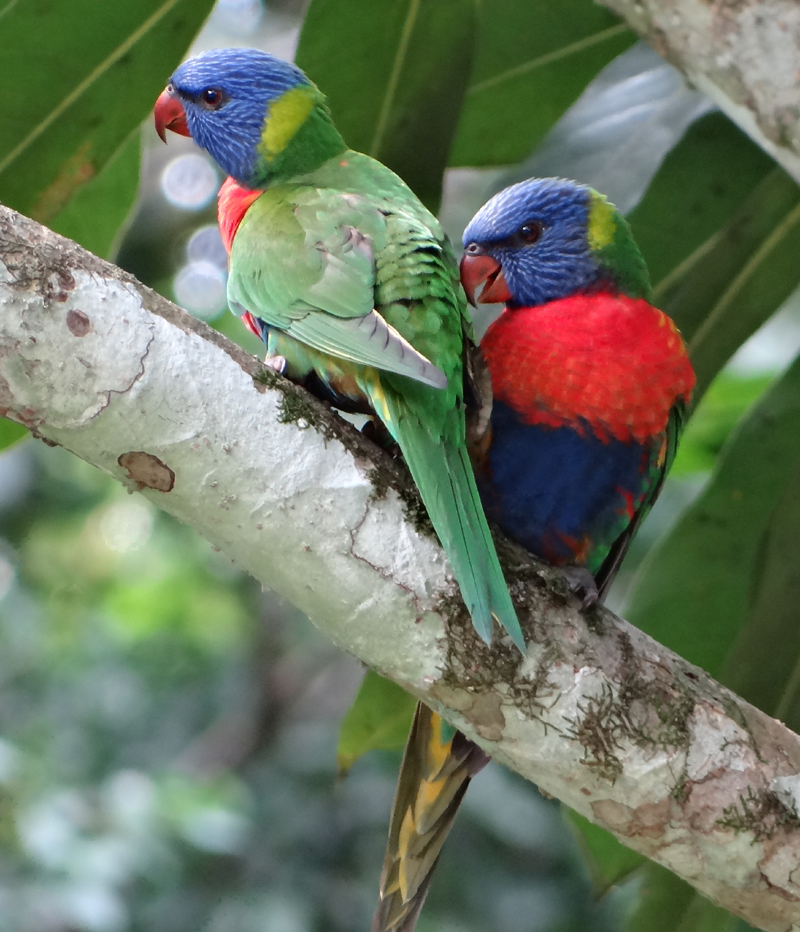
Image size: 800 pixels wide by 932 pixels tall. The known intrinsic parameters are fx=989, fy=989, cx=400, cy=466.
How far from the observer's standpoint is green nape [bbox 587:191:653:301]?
1.78 m

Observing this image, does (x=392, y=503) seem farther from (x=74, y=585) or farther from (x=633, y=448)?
(x=74, y=585)

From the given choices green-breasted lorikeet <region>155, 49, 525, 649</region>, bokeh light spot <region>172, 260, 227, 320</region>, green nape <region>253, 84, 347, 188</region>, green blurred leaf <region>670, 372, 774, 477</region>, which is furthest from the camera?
bokeh light spot <region>172, 260, 227, 320</region>

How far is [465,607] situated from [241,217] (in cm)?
85

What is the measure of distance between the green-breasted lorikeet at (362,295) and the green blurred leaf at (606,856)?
793 mm

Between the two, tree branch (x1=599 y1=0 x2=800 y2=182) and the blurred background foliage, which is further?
the blurred background foliage

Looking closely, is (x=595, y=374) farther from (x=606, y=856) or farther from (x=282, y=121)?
(x=606, y=856)

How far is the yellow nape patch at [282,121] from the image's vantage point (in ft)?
5.63

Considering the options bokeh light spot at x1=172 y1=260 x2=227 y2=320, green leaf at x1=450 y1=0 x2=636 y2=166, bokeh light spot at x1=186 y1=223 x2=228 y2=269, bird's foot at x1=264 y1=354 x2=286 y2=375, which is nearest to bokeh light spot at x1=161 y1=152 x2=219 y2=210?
bokeh light spot at x1=186 y1=223 x2=228 y2=269

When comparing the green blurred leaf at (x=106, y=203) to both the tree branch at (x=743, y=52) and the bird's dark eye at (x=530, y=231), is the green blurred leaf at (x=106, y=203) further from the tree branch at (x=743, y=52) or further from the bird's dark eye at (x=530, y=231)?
the tree branch at (x=743, y=52)

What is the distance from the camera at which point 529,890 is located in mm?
3014

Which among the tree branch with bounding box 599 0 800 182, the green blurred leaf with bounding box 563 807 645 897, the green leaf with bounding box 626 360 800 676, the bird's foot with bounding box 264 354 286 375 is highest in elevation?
the tree branch with bounding box 599 0 800 182

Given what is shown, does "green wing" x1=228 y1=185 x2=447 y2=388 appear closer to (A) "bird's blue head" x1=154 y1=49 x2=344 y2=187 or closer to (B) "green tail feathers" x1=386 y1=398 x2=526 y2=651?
(B) "green tail feathers" x1=386 y1=398 x2=526 y2=651

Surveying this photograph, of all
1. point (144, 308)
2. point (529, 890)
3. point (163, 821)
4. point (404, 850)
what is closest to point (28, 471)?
point (163, 821)

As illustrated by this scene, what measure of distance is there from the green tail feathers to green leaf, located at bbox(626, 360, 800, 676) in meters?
0.88
